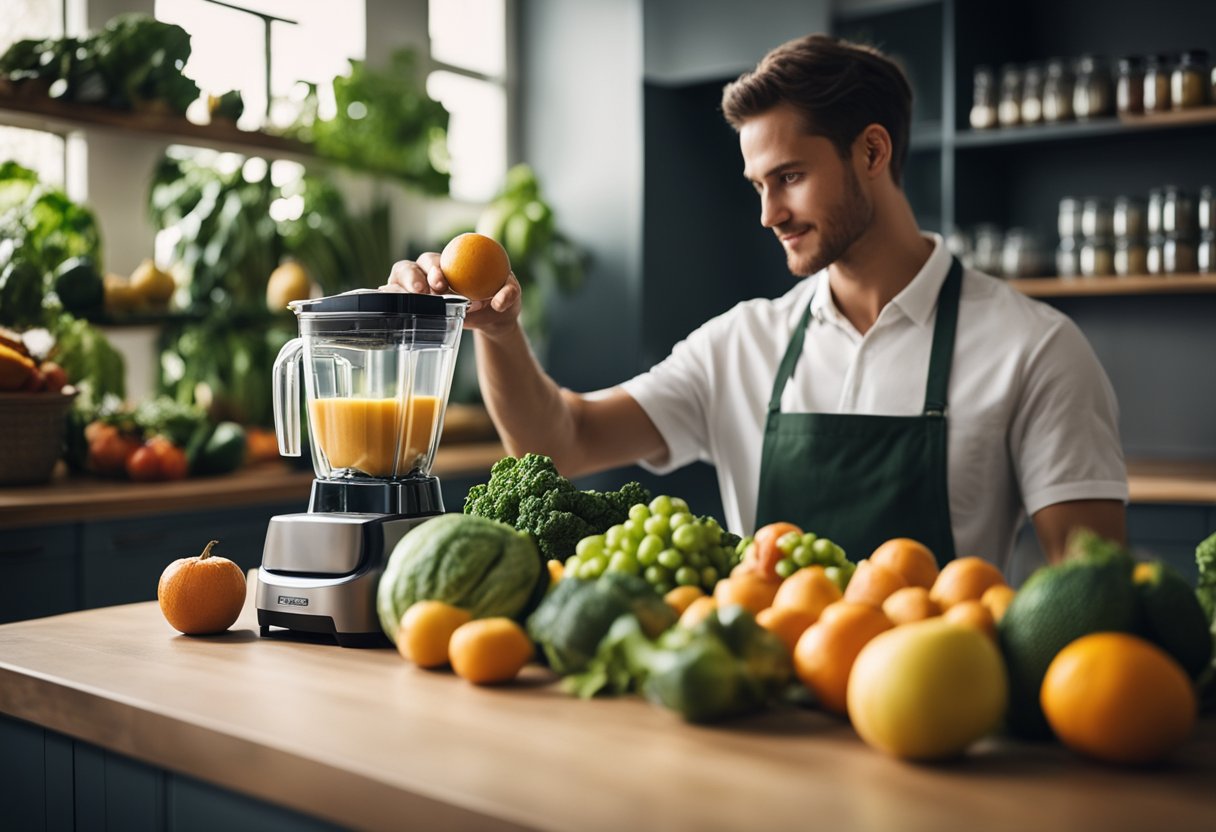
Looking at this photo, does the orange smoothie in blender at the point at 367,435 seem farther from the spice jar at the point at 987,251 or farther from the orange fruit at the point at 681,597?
the spice jar at the point at 987,251

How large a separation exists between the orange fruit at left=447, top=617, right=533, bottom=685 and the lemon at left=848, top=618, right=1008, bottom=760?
35 cm

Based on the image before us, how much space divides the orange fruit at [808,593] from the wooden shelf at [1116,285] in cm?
264

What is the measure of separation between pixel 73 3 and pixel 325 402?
8.75 ft

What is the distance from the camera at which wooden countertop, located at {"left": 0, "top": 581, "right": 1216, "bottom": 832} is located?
0.78 metres

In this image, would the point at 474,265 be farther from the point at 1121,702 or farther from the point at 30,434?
the point at 30,434

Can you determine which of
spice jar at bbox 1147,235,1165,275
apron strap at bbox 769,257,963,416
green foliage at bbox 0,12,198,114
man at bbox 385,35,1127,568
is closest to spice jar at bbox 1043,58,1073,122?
spice jar at bbox 1147,235,1165,275

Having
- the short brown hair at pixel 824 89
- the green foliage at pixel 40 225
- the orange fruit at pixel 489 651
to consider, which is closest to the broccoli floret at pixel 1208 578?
the orange fruit at pixel 489 651

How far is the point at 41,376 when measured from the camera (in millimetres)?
2852

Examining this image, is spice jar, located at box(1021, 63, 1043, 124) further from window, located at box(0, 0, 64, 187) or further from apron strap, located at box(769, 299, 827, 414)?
window, located at box(0, 0, 64, 187)

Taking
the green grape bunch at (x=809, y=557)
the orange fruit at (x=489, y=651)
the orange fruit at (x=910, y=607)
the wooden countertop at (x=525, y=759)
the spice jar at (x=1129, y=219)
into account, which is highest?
the spice jar at (x=1129, y=219)

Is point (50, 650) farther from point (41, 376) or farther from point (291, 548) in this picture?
point (41, 376)

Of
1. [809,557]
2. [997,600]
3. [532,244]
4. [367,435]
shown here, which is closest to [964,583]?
[997,600]

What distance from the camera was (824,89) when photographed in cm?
200

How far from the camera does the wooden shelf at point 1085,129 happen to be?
3.44 m
